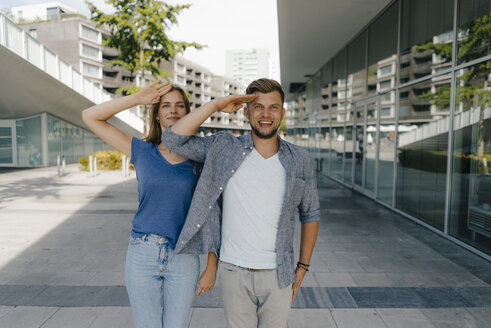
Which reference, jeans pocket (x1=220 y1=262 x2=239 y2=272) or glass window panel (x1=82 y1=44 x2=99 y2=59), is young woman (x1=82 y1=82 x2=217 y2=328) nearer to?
jeans pocket (x1=220 y1=262 x2=239 y2=272)

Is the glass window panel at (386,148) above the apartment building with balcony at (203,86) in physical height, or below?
below

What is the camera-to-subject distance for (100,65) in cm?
6209

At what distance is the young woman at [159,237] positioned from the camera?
6.35 feet

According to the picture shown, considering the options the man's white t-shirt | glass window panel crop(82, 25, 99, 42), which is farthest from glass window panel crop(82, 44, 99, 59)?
the man's white t-shirt

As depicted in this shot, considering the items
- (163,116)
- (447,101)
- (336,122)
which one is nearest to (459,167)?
(447,101)

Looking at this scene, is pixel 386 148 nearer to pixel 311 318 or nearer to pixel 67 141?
pixel 311 318

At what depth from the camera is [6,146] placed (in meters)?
19.4

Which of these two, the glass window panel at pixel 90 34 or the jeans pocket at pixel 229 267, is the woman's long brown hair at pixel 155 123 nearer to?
the jeans pocket at pixel 229 267

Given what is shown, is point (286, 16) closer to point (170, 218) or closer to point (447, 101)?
point (447, 101)

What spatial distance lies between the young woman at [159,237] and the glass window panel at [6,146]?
20740 mm

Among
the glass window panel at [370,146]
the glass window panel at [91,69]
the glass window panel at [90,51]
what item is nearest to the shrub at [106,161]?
the glass window panel at [370,146]

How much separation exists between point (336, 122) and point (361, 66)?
3.15 metres

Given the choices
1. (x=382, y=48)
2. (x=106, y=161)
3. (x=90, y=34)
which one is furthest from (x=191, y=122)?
(x=90, y=34)

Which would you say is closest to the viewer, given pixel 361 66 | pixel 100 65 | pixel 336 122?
pixel 361 66
